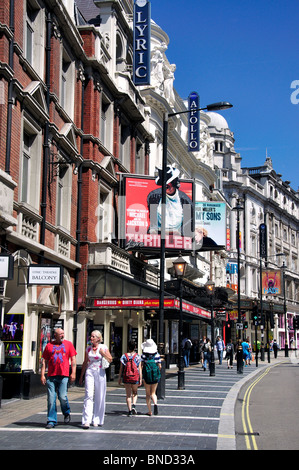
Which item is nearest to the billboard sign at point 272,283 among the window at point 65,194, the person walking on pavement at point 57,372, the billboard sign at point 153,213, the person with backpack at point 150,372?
the billboard sign at point 153,213

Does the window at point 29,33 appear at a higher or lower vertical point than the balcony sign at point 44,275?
higher

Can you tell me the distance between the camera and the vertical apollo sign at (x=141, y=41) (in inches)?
1032

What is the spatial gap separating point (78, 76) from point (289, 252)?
239ft

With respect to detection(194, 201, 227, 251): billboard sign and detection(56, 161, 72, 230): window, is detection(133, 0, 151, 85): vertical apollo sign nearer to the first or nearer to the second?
detection(56, 161, 72, 230): window

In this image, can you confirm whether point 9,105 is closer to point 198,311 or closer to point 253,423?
point 253,423

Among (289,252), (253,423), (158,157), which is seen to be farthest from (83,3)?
(289,252)

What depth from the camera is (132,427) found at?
11.1 meters

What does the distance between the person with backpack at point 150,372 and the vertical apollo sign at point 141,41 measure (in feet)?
53.6

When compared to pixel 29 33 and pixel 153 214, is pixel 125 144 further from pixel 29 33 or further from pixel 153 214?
pixel 29 33

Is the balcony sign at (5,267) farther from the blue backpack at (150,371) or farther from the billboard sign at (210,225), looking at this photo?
the billboard sign at (210,225)

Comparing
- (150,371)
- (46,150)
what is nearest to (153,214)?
(46,150)

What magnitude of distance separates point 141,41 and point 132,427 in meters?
19.5

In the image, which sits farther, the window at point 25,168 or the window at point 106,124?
the window at point 106,124

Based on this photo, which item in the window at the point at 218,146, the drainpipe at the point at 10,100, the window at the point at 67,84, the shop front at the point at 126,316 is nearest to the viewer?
the drainpipe at the point at 10,100
